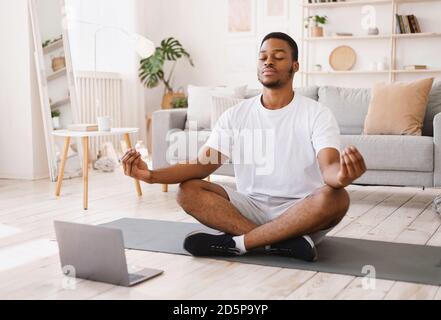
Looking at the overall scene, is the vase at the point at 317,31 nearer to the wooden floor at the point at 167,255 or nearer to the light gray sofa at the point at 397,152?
the light gray sofa at the point at 397,152

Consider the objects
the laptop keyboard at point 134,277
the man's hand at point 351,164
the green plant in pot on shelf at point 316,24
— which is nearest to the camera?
the man's hand at point 351,164

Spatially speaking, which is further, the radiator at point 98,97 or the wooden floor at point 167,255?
the radiator at point 98,97

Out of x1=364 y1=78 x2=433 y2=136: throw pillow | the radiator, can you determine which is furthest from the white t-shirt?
the radiator

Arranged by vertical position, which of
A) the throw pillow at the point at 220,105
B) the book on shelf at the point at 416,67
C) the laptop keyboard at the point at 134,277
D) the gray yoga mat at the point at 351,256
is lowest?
the gray yoga mat at the point at 351,256

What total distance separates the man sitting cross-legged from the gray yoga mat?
6 cm

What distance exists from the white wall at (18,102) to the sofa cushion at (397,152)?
2471 mm

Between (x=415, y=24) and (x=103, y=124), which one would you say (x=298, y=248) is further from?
(x=415, y=24)

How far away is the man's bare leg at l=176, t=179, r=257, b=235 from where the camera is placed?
2354 millimetres

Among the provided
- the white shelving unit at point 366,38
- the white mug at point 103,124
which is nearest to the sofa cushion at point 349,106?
the white mug at point 103,124

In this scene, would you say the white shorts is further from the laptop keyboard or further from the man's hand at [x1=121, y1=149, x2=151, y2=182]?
the laptop keyboard

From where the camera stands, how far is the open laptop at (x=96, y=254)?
6.41 feet

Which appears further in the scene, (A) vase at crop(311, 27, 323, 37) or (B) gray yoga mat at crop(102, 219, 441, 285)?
(A) vase at crop(311, 27, 323, 37)

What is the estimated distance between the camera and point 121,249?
6.36ft

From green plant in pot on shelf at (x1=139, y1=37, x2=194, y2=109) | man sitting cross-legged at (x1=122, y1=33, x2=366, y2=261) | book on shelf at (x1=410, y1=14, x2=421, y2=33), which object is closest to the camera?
man sitting cross-legged at (x1=122, y1=33, x2=366, y2=261)
